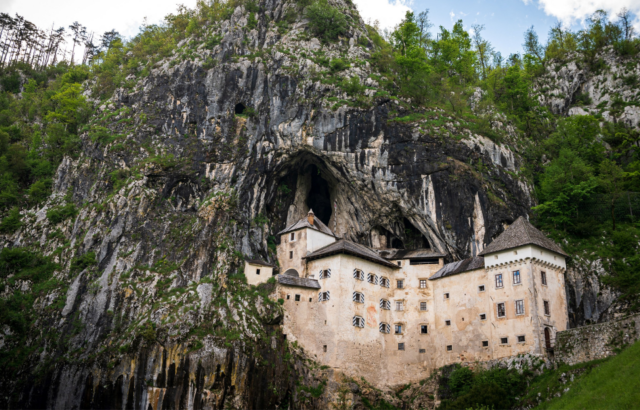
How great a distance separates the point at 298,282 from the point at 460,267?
654 inches

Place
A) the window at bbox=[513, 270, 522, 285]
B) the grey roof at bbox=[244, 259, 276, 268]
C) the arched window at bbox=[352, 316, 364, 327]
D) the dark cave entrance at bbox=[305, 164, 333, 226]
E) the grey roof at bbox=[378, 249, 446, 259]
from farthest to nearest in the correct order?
the dark cave entrance at bbox=[305, 164, 333, 226]
the grey roof at bbox=[378, 249, 446, 259]
the grey roof at bbox=[244, 259, 276, 268]
the arched window at bbox=[352, 316, 364, 327]
the window at bbox=[513, 270, 522, 285]

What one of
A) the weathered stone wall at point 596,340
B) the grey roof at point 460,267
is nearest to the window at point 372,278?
the grey roof at point 460,267

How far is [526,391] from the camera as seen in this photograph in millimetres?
40781

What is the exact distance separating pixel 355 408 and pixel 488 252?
63.3ft

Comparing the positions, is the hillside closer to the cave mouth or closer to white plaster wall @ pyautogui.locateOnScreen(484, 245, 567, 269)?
the cave mouth

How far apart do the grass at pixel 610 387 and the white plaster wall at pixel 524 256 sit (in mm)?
13204

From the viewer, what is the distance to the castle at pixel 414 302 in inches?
1817

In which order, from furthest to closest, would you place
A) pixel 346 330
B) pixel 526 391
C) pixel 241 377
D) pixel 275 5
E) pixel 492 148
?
pixel 275 5 → pixel 492 148 → pixel 346 330 → pixel 241 377 → pixel 526 391

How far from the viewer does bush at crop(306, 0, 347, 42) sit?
70250 mm

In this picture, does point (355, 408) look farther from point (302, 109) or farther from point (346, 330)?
point (302, 109)

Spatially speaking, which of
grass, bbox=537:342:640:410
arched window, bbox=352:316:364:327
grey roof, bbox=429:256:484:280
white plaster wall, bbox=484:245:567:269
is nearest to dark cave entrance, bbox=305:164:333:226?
arched window, bbox=352:316:364:327

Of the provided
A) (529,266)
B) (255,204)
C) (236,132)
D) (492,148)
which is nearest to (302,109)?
(236,132)

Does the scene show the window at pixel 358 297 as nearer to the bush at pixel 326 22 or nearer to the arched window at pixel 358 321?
the arched window at pixel 358 321

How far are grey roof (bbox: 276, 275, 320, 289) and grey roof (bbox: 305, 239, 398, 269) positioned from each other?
2.80 m
